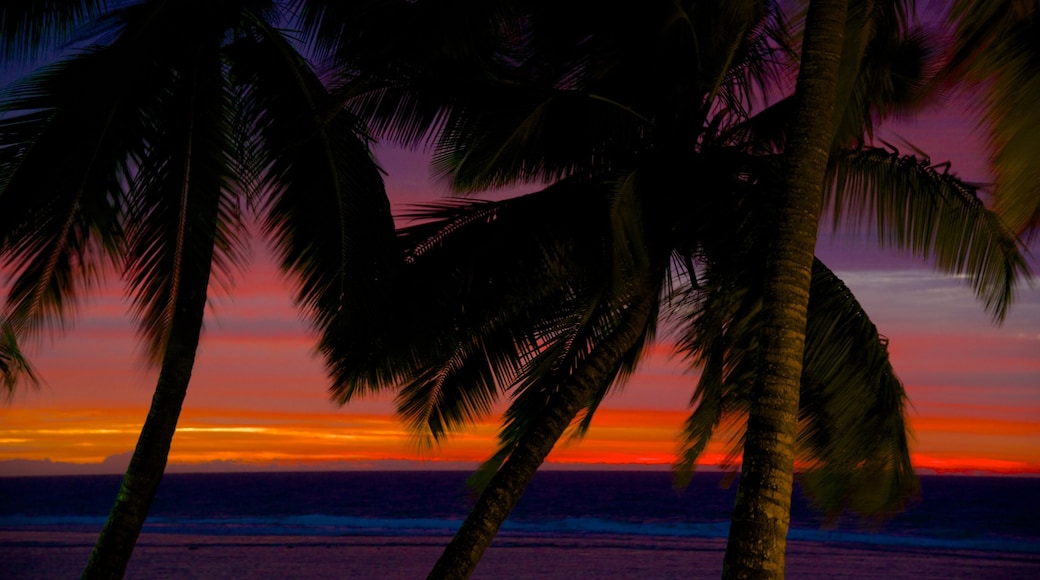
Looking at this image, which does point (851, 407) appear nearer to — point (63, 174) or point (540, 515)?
point (63, 174)

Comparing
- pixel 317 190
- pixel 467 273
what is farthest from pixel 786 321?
pixel 317 190

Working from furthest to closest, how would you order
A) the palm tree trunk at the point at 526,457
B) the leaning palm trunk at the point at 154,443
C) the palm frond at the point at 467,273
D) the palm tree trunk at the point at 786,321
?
the palm frond at the point at 467,273 < the palm tree trunk at the point at 526,457 < the leaning palm trunk at the point at 154,443 < the palm tree trunk at the point at 786,321

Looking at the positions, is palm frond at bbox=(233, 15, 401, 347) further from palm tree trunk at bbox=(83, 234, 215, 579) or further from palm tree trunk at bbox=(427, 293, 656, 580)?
palm tree trunk at bbox=(427, 293, 656, 580)

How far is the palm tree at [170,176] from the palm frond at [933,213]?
456cm

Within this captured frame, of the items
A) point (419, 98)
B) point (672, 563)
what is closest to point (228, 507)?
point (672, 563)

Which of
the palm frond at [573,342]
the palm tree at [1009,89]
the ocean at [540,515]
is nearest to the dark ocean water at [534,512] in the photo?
the ocean at [540,515]

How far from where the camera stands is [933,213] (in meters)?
9.68

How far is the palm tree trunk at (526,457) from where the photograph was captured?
905 cm

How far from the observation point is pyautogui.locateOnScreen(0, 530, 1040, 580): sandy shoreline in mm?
27688

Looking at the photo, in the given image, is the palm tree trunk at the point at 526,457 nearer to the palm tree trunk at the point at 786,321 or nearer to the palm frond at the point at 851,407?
the palm frond at the point at 851,407

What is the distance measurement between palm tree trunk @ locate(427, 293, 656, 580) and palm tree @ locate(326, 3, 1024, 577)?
0.06 ft

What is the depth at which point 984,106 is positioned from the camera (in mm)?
7559

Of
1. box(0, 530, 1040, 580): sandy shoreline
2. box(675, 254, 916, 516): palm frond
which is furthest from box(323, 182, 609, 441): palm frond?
box(0, 530, 1040, 580): sandy shoreline

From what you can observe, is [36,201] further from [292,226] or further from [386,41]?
[386,41]
